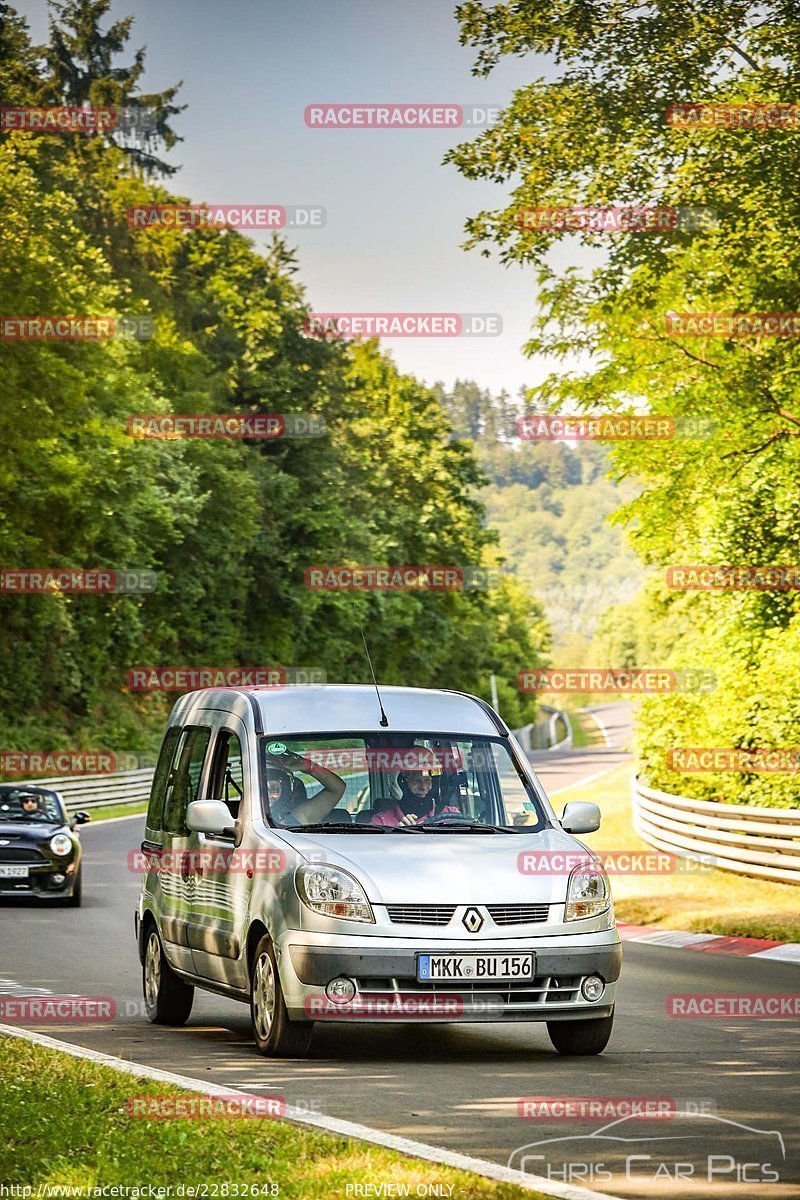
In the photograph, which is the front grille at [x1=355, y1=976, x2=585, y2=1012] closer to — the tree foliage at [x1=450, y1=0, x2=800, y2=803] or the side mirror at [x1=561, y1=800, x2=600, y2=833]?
the side mirror at [x1=561, y1=800, x2=600, y2=833]

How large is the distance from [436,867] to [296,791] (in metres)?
1.24

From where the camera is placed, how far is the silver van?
9766mm

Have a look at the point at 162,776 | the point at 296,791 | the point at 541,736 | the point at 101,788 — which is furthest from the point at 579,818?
the point at 541,736

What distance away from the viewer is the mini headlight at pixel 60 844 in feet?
73.7

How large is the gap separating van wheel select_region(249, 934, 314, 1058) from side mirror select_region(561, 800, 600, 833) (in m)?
1.95

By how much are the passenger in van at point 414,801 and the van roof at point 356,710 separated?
325 mm

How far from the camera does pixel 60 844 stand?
2255 centimetres

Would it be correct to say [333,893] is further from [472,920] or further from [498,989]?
[498,989]

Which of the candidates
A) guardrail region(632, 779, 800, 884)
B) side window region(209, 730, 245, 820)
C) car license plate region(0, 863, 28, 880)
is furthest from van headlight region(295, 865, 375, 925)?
guardrail region(632, 779, 800, 884)

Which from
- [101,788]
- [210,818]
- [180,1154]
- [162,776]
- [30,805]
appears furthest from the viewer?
[101,788]

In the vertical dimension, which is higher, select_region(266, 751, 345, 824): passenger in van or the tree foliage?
the tree foliage

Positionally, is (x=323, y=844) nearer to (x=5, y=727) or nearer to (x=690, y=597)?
(x=690, y=597)

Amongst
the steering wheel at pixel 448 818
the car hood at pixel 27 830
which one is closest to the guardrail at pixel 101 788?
the car hood at pixel 27 830

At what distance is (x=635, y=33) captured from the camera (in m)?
26.8
